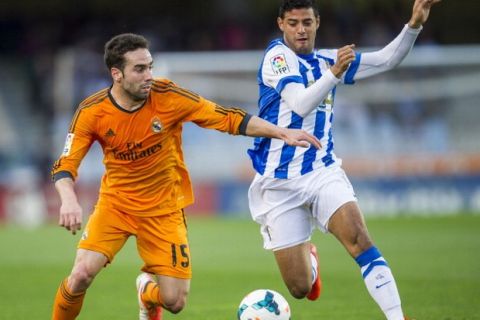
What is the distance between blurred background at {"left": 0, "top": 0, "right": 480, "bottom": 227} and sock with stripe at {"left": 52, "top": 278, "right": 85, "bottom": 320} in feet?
46.4

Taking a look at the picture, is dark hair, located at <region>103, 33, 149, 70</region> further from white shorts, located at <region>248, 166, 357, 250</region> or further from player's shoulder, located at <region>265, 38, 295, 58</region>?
white shorts, located at <region>248, 166, 357, 250</region>

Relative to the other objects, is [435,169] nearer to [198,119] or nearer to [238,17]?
[238,17]

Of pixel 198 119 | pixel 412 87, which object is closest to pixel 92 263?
pixel 198 119

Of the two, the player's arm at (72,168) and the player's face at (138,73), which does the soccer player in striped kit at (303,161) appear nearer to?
the player's face at (138,73)

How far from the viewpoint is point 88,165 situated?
2312 cm

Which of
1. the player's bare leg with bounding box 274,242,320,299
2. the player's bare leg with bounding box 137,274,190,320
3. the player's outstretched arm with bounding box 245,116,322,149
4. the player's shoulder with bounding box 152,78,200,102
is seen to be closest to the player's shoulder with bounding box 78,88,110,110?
the player's shoulder with bounding box 152,78,200,102

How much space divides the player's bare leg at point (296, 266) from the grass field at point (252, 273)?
30.4 inches

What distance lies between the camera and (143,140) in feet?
26.8

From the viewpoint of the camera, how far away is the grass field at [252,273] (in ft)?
32.9

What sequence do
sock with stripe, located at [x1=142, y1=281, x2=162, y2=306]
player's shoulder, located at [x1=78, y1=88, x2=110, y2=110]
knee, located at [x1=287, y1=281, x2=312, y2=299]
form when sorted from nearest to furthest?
1. player's shoulder, located at [x1=78, y1=88, x2=110, y2=110]
2. sock with stripe, located at [x1=142, y1=281, x2=162, y2=306]
3. knee, located at [x1=287, y1=281, x2=312, y2=299]

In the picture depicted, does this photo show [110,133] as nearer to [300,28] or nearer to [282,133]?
[282,133]

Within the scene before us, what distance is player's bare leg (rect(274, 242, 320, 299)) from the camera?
8.62 m

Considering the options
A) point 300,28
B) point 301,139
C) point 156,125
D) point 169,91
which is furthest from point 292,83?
point 156,125

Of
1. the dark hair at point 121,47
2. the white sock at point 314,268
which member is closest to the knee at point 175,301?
the white sock at point 314,268
